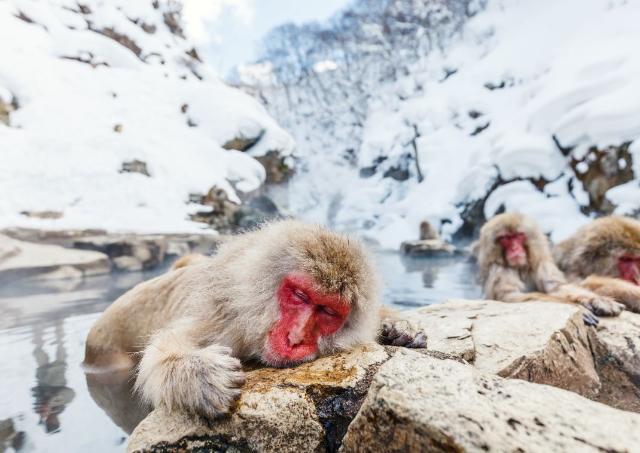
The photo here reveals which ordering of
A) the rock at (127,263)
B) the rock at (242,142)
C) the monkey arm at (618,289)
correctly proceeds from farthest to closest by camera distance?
the rock at (242,142) < the rock at (127,263) < the monkey arm at (618,289)

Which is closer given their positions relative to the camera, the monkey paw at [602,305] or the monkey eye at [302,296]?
the monkey eye at [302,296]

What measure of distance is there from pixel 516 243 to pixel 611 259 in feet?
1.98

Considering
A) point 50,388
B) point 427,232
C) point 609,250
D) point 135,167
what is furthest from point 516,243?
point 135,167

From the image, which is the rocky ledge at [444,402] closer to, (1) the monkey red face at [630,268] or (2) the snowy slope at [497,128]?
(1) the monkey red face at [630,268]

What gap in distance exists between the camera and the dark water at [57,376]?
1.66 metres

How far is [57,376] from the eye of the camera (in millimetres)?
2334

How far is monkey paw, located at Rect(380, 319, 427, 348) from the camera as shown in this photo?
5.64ft

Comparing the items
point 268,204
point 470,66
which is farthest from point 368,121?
point 268,204

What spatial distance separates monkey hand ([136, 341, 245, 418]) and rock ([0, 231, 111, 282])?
5.22 meters

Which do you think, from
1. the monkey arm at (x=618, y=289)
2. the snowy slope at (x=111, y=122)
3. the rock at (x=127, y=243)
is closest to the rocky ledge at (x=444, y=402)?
the monkey arm at (x=618, y=289)

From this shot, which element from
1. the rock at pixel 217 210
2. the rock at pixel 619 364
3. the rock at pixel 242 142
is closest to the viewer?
the rock at pixel 619 364

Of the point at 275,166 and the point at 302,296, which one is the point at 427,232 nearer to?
the point at 275,166

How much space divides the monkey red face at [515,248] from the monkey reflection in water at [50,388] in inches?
115

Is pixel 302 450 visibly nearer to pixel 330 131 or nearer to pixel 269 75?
pixel 330 131
